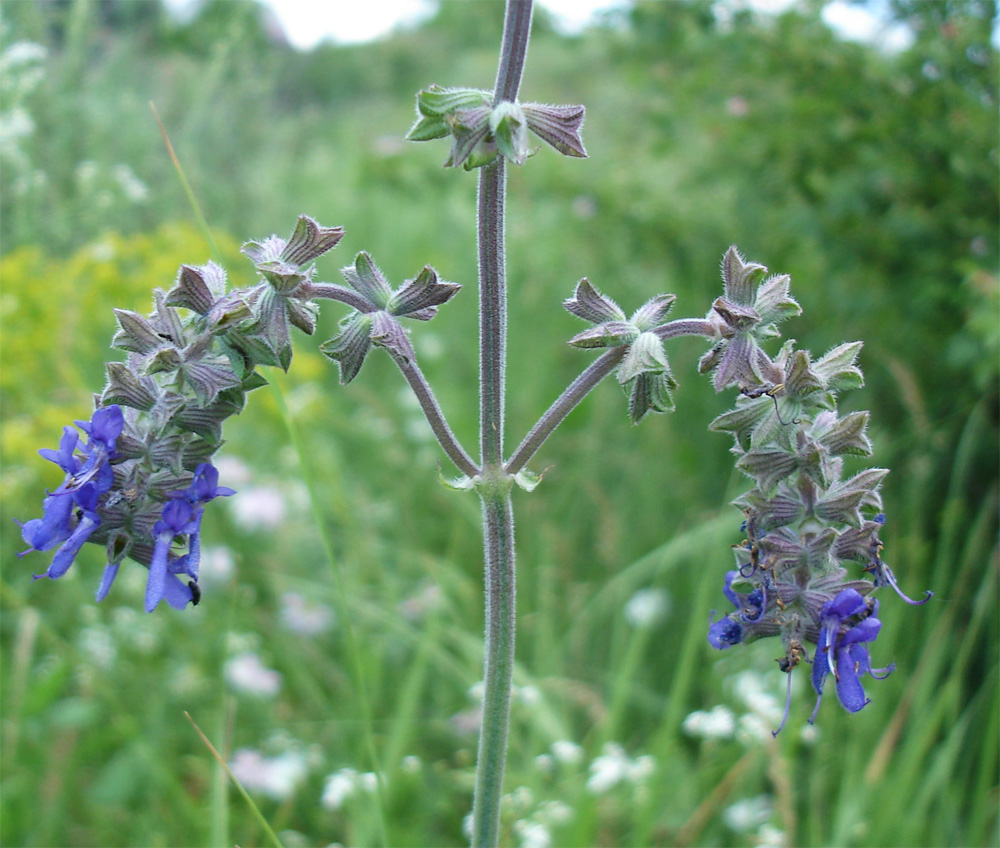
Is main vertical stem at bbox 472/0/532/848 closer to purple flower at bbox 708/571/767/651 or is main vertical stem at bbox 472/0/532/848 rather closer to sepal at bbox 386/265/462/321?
sepal at bbox 386/265/462/321

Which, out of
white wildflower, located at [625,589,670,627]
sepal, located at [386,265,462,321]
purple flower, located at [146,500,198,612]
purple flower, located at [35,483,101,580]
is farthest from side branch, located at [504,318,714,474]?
white wildflower, located at [625,589,670,627]

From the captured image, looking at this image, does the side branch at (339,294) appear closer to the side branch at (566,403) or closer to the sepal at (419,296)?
the sepal at (419,296)

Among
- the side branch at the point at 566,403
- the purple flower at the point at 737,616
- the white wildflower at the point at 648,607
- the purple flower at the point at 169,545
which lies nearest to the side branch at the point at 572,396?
the side branch at the point at 566,403

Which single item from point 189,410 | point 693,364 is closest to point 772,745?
point 189,410

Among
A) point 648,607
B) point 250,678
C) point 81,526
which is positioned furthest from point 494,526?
point 250,678

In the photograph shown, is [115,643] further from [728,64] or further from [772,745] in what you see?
[728,64]

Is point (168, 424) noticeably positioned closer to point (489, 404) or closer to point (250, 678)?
point (489, 404)
